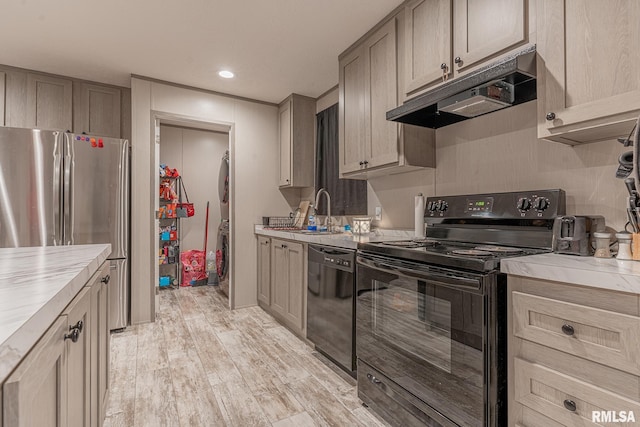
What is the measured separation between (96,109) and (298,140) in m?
2.18

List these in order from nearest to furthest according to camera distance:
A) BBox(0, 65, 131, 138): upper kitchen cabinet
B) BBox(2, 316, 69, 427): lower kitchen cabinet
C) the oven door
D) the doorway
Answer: BBox(2, 316, 69, 427): lower kitchen cabinet → the oven door → BBox(0, 65, 131, 138): upper kitchen cabinet → the doorway

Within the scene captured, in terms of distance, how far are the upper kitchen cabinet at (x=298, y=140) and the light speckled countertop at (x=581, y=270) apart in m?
2.75

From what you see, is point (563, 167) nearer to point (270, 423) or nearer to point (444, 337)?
point (444, 337)

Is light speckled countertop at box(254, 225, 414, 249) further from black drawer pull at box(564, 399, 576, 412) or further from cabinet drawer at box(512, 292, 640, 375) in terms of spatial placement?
black drawer pull at box(564, 399, 576, 412)

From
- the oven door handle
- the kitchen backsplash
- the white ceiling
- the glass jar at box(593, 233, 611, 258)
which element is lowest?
the oven door handle

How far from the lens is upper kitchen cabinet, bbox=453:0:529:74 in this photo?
4.96ft

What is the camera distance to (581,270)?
105 cm

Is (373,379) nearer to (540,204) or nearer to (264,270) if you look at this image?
(540,204)

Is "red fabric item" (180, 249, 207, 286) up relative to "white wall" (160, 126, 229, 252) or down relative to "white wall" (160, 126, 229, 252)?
down

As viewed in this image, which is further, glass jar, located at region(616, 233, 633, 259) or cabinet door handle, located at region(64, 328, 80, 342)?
glass jar, located at region(616, 233, 633, 259)

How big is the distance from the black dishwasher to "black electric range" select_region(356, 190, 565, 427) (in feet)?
0.49

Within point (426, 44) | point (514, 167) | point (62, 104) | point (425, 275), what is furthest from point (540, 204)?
point (62, 104)

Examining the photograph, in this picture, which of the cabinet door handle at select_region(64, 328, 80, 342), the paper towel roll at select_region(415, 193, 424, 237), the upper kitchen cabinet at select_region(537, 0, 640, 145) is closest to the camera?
the cabinet door handle at select_region(64, 328, 80, 342)

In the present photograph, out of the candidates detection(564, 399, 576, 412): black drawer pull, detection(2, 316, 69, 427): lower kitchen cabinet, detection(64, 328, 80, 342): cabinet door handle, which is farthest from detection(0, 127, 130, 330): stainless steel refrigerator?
detection(564, 399, 576, 412): black drawer pull
